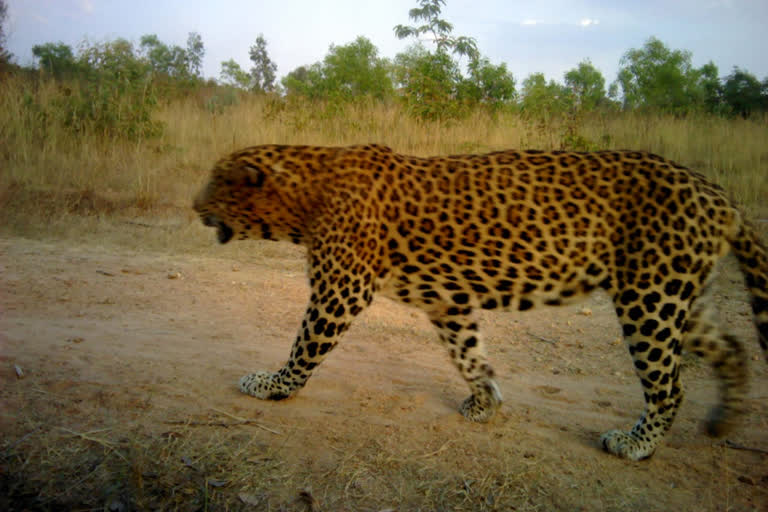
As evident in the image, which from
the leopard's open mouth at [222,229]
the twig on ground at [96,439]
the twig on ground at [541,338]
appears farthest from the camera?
the twig on ground at [541,338]

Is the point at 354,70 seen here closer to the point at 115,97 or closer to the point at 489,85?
the point at 489,85

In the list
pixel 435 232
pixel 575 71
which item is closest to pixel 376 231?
pixel 435 232

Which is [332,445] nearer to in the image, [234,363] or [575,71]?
[234,363]

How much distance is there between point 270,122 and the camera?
13305mm

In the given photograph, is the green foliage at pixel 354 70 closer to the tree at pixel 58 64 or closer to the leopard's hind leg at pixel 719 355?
the tree at pixel 58 64

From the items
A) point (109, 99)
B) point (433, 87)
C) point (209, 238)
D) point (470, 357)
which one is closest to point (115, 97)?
point (109, 99)

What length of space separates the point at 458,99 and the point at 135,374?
13.3m

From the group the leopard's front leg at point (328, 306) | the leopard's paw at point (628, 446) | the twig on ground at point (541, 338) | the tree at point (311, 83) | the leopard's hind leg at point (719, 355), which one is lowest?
the leopard's paw at point (628, 446)

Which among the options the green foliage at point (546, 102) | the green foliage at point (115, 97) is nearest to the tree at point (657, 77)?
the green foliage at point (546, 102)

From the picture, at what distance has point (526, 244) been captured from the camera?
362 cm

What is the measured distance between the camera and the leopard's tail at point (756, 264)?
361 centimetres

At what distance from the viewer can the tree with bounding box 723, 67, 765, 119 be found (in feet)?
61.9

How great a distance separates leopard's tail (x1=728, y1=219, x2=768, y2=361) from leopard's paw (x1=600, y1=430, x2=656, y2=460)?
930 millimetres

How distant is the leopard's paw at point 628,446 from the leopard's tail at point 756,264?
36.6 inches
